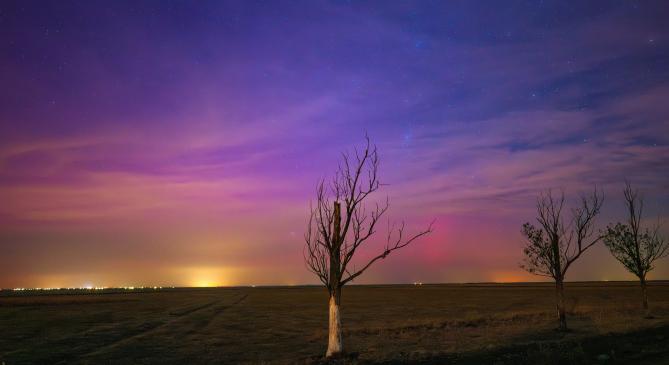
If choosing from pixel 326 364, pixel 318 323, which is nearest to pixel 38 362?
pixel 326 364

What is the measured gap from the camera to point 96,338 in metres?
36.3

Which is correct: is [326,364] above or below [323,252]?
below

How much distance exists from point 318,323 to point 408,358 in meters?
25.3

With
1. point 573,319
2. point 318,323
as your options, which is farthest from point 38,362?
point 573,319

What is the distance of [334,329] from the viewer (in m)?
20.0

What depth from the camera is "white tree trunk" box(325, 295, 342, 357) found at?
1978 cm

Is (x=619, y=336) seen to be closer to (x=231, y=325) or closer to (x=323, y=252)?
(x=323, y=252)

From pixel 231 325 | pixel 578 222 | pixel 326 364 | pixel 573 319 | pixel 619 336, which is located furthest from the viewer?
pixel 231 325

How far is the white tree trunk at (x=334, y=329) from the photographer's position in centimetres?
1978

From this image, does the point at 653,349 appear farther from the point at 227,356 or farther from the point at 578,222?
the point at 227,356

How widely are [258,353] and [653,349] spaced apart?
18233 mm

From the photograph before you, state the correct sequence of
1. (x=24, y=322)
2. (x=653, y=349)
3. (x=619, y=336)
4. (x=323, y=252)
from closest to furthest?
(x=653, y=349), (x=323, y=252), (x=619, y=336), (x=24, y=322)

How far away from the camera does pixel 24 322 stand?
5078 centimetres

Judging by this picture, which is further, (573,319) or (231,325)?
(231,325)
